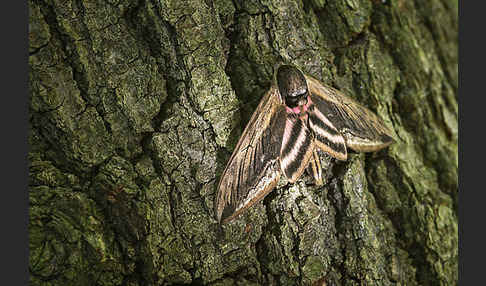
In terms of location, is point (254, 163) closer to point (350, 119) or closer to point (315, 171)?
point (315, 171)

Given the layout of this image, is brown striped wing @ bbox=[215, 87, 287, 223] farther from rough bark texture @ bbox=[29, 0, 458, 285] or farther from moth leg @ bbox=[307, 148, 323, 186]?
moth leg @ bbox=[307, 148, 323, 186]

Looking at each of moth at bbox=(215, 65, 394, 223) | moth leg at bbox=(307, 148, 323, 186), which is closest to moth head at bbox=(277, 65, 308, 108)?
moth at bbox=(215, 65, 394, 223)

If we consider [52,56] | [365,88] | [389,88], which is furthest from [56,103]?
[389,88]

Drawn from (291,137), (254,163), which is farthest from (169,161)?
(291,137)

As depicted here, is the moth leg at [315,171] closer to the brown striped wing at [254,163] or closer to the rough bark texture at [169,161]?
the rough bark texture at [169,161]

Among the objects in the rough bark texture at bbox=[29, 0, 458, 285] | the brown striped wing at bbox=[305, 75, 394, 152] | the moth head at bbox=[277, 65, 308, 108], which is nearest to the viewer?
the rough bark texture at bbox=[29, 0, 458, 285]

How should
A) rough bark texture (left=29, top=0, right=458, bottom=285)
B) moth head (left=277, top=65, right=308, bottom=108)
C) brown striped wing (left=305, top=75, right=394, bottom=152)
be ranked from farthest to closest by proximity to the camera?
1. brown striped wing (left=305, top=75, right=394, bottom=152)
2. moth head (left=277, top=65, right=308, bottom=108)
3. rough bark texture (left=29, top=0, right=458, bottom=285)
